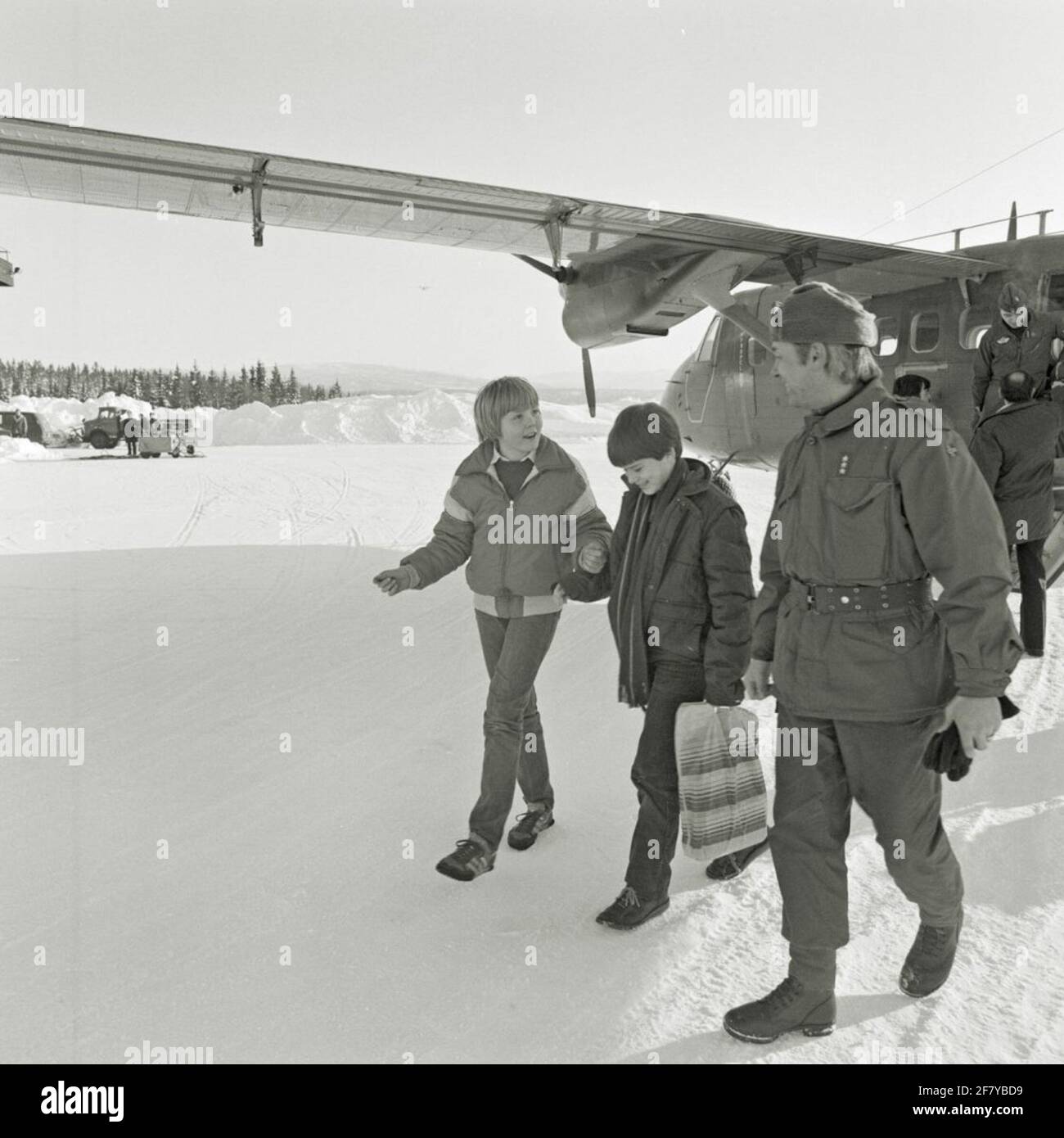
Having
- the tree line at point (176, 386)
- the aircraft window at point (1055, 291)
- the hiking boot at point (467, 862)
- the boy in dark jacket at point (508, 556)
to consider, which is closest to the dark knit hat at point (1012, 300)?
the aircraft window at point (1055, 291)

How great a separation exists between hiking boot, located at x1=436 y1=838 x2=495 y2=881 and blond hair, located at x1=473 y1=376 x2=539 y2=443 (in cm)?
175

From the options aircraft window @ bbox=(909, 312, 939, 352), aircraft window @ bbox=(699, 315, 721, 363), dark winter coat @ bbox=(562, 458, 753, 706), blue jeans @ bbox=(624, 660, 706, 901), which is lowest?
blue jeans @ bbox=(624, 660, 706, 901)

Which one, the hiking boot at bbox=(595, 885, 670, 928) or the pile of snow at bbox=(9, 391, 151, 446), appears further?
the pile of snow at bbox=(9, 391, 151, 446)

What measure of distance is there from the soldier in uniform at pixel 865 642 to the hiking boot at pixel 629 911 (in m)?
0.66

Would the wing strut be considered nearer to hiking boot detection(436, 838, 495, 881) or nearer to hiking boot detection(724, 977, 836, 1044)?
hiking boot detection(436, 838, 495, 881)

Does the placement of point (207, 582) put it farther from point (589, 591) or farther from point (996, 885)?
point (996, 885)

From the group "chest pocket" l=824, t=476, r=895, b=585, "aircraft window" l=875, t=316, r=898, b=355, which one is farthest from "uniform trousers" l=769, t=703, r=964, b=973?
"aircraft window" l=875, t=316, r=898, b=355

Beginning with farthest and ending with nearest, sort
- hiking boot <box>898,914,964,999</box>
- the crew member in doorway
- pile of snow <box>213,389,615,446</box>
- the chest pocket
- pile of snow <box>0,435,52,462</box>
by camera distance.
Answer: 1. pile of snow <box>213,389,615,446</box>
2. pile of snow <box>0,435,52,462</box>
3. the crew member in doorway
4. hiking boot <box>898,914,964,999</box>
5. the chest pocket

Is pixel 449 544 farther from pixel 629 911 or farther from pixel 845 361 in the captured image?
pixel 845 361

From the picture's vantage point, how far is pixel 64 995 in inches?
121

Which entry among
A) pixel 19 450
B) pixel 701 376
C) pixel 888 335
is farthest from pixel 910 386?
pixel 19 450

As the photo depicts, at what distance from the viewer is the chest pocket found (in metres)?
2.79

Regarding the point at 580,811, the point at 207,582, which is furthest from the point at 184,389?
the point at 580,811

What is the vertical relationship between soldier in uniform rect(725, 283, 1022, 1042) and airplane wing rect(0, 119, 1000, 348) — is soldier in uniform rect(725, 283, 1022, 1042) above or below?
below
